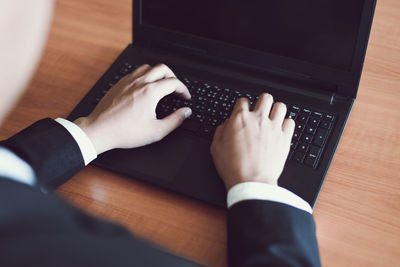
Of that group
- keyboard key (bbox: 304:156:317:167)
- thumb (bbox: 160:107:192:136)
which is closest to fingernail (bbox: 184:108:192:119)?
thumb (bbox: 160:107:192:136)

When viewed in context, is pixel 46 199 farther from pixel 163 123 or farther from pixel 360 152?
pixel 360 152

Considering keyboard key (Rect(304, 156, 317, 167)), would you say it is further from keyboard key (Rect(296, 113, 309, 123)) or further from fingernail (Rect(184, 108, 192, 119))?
fingernail (Rect(184, 108, 192, 119))

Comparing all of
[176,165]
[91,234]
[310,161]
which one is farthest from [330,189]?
[91,234]

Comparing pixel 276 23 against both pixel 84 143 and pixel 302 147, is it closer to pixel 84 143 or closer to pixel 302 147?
pixel 302 147

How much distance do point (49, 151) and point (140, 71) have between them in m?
0.26

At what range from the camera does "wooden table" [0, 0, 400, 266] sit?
75 cm

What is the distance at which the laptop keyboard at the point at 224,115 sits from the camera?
838 mm

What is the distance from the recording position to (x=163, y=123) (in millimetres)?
872

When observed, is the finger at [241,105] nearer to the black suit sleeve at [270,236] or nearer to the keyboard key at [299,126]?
the keyboard key at [299,126]

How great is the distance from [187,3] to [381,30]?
0.47 metres

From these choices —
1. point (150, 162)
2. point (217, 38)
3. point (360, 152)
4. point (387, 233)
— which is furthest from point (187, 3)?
point (387, 233)

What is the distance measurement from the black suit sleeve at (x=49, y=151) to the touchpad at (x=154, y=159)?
0.06m

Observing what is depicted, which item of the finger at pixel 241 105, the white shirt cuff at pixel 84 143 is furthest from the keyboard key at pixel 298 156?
the white shirt cuff at pixel 84 143

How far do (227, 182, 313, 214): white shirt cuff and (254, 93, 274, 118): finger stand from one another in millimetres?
163
